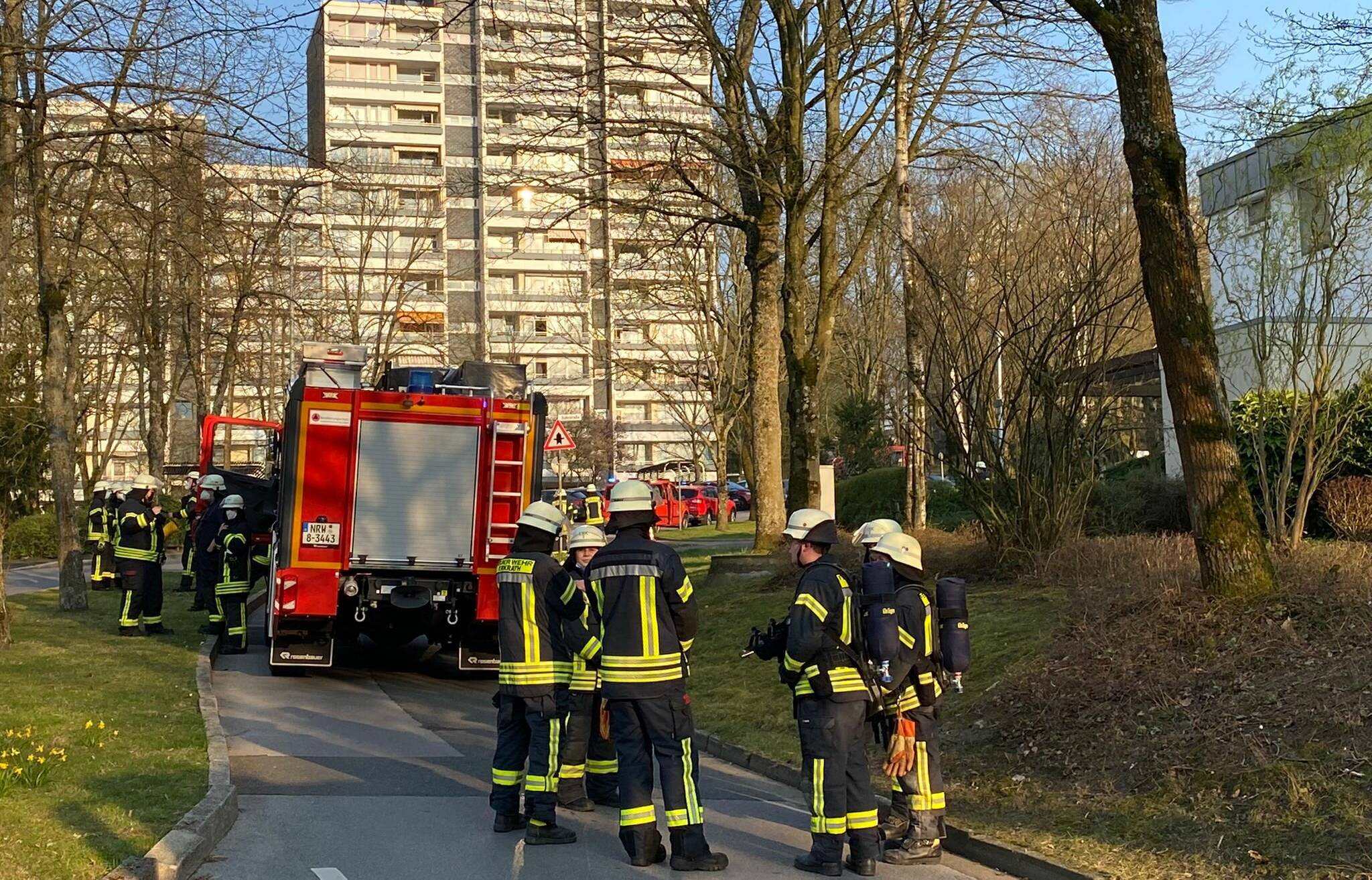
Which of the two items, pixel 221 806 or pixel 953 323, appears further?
pixel 953 323

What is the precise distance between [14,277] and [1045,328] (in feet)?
89.4

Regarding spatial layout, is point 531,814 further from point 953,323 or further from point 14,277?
point 14,277

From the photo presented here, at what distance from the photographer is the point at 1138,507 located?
55.1 ft

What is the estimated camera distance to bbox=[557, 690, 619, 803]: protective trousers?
8547mm

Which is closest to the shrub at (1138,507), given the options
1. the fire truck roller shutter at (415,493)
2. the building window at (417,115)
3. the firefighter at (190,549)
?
the fire truck roller shutter at (415,493)

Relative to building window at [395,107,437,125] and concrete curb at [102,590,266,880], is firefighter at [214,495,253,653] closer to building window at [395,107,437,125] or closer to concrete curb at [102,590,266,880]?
concrete curb at [102,590,266,880]

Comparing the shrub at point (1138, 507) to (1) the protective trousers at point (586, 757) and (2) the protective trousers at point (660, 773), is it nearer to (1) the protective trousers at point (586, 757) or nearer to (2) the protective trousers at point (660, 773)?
(1) the protective trousers at point (586, 757)

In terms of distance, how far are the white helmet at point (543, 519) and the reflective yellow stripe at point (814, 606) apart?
71.0 inches

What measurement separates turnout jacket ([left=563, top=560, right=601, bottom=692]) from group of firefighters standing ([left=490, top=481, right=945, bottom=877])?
1 centimetres

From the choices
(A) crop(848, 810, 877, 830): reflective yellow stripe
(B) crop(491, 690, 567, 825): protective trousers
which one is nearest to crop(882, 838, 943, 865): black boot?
(A) crop(848, 810, 877, 830): reflective yellow stripe

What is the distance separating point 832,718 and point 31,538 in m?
34.4

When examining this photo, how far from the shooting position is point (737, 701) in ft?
41.1

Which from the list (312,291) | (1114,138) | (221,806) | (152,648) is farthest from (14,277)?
(221,806)

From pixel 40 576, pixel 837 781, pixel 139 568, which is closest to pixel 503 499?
pixel 139 568
